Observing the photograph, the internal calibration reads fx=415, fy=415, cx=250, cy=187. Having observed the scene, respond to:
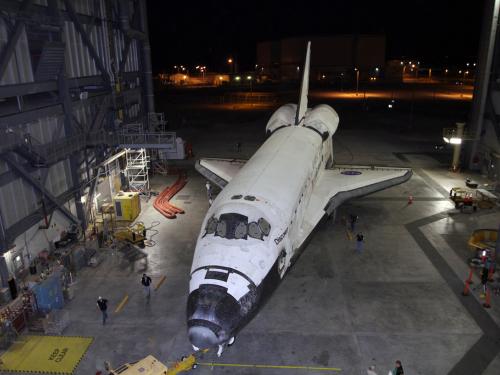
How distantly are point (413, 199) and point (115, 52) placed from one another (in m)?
22.1

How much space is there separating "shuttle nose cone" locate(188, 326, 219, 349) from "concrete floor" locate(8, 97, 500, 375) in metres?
2.77

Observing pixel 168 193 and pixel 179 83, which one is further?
pixel 179 83

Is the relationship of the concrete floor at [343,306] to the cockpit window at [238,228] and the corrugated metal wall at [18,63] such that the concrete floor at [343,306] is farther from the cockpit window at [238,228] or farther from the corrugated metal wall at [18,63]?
the corrugated metal wall at [18,63]

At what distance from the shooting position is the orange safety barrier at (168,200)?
2534cm

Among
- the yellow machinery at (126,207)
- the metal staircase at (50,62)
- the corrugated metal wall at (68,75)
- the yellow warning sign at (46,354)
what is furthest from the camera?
the yellow machinery at (126,207)

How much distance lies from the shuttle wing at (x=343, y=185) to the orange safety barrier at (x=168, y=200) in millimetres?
9203

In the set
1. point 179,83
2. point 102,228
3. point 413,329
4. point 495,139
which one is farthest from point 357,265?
point 179,83

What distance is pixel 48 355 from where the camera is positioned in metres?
13.5

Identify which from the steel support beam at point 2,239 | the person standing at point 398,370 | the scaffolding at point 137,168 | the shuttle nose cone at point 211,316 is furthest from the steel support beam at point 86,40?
the person standing at point 398,370

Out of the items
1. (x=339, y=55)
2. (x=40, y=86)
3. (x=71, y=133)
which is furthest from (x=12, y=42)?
(x=339, y=55)

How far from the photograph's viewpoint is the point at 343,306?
15.6 m

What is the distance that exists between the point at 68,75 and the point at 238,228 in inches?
591

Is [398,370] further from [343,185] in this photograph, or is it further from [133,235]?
[133,235]

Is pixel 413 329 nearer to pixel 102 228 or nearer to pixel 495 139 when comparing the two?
pixel 102 228
